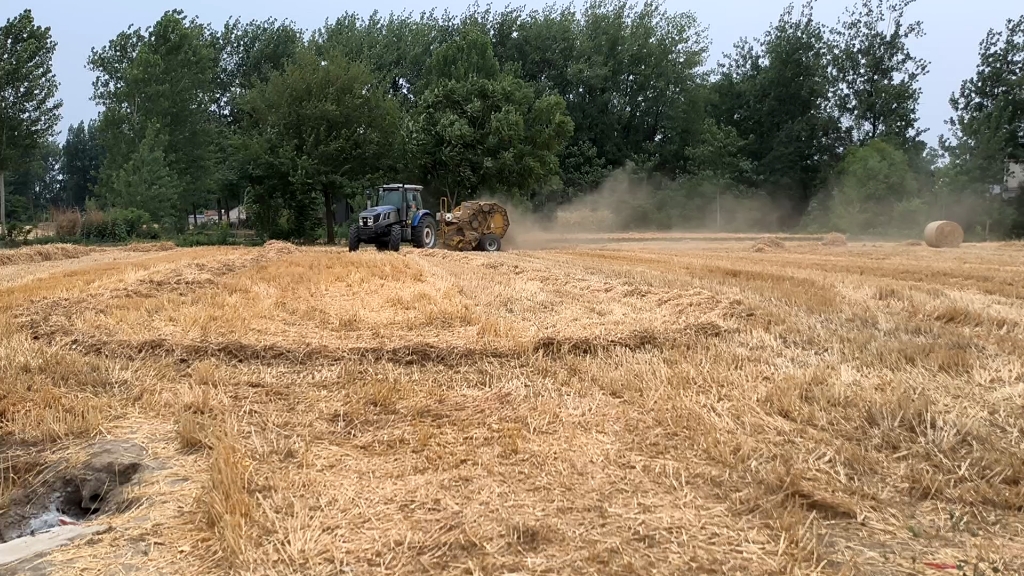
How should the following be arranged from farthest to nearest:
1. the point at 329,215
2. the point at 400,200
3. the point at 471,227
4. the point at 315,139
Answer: the point at 329,215
the point at 315,139
the point at 471,227
the point at 400,200

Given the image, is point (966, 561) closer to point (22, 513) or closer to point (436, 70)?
point (22, 513)

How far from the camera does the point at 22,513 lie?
133 inches

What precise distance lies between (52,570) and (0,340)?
151 inches

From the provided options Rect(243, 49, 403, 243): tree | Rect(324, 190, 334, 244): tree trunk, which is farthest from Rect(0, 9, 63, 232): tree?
Rect(324, 190, 334, 244): tree trunk

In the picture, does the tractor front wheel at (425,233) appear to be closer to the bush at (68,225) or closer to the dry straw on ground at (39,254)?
the dry straw on ground at (39,254)

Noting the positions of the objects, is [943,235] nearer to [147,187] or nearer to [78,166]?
[147,187]

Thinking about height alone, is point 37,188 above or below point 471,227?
above

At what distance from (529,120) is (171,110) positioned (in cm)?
2152

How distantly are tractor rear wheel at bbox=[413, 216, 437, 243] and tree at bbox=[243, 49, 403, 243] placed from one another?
464 inches

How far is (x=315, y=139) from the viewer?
108 ft

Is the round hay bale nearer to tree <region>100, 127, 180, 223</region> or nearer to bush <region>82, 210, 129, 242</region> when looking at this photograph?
bush <region>82, 210, 129, 242</region>

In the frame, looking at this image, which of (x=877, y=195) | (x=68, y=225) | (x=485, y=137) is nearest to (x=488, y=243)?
(x=485, y=137)

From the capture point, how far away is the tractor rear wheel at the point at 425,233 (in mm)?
21531

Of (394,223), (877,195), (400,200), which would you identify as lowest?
(394,223)
